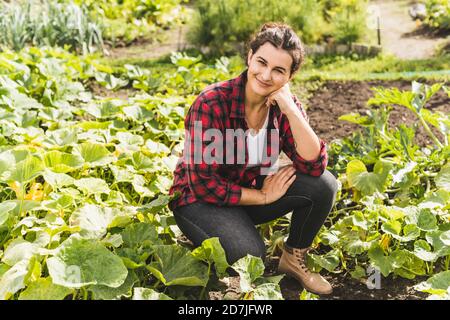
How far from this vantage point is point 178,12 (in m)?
7.19

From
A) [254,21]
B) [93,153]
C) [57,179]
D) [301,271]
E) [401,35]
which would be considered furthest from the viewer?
[401,35]

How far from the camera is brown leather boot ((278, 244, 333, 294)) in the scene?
269 cm

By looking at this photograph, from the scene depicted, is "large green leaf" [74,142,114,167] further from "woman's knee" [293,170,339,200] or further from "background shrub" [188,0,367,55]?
"background shrub" [188,0,367,55]

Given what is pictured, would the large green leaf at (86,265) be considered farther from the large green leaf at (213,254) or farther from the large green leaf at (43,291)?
the large green leaf at (213,254)

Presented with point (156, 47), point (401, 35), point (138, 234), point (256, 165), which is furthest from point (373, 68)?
point (138, 234)

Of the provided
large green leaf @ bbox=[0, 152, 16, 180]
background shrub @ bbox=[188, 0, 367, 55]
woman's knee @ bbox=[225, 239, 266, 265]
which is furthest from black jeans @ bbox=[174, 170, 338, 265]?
background shrub @ bbox=[188, 0, 367, 55]

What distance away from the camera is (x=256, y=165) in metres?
2.72

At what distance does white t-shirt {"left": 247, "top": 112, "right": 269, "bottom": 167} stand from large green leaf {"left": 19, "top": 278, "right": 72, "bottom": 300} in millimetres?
898

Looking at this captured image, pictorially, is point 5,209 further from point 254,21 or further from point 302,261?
point 254,21

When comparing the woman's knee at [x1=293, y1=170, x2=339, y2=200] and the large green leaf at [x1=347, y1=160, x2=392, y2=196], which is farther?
the large green leaf at [x1=347, y1=160, x2=392, y2=196]

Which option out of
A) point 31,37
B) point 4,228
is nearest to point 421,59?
point 31,37

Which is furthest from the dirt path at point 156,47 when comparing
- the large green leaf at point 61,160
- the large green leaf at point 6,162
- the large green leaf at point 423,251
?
the large green leaf at point 423,251

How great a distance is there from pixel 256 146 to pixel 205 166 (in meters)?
0.28

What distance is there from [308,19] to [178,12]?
1794 mm
